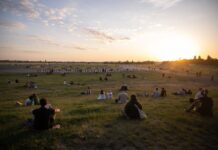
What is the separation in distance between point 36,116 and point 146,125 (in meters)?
5.88

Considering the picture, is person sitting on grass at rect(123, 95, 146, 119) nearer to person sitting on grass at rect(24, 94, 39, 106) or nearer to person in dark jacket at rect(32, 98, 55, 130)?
person in dark jacket at rect(32, 98, 55, 130)

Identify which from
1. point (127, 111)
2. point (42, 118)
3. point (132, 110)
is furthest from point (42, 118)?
point (132, 110)

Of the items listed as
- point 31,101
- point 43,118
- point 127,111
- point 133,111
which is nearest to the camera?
point 43,118

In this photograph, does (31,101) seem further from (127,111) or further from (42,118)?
(127,111)

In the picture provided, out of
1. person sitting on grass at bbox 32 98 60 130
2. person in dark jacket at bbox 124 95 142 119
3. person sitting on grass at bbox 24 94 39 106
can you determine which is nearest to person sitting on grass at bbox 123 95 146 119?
person in dark jacket at bbox 124 95 142 119

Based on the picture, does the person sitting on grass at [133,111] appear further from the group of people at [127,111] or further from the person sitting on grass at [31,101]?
the person sitting on grass at [31,101]

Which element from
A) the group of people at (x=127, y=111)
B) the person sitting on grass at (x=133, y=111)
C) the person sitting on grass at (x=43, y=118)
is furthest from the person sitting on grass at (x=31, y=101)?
the person sitting on grass at (x=133, y=111)

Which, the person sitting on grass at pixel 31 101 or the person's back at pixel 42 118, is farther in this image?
the person sitting on grass at pixel 31 101

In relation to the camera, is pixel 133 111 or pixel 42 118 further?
pixel 133 111

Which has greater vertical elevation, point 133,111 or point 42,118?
point 42,118

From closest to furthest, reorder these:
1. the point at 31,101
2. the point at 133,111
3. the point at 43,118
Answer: the point at 43,118 < the point at 133,111 < the point at 31,101

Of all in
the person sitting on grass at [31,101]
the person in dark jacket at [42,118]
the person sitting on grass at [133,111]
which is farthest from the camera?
the person sitting on grass at [31,101]

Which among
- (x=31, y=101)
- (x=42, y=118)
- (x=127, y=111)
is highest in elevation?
(x=42, y=118)

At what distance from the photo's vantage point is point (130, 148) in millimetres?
8469
